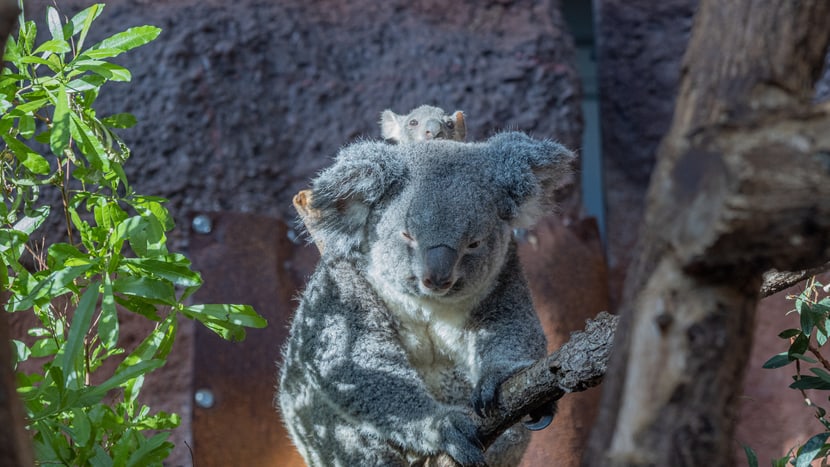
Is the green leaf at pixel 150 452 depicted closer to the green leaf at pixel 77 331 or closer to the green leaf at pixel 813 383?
the green leaf at pixel 77 331

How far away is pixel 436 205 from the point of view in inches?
91.9

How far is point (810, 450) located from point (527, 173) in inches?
39.4

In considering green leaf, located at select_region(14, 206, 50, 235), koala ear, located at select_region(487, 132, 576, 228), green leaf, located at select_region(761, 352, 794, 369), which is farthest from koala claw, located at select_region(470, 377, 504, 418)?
green leaf, located at select_region(14, 206, 50, 235)

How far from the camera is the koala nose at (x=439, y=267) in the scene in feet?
7.22

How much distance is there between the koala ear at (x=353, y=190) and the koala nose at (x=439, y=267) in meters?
0.33

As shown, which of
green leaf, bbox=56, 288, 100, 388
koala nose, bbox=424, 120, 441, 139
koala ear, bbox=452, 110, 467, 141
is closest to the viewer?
green leaf, bbox=56, 288, 100, 388

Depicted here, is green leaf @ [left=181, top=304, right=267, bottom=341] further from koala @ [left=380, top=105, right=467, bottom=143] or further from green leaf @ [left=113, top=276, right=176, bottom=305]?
koala @ [left=380, top=105, right=467, bottom=143]

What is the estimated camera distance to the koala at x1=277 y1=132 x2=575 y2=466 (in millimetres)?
2316

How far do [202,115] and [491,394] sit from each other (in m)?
2.41

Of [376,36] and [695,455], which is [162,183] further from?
[695,455]

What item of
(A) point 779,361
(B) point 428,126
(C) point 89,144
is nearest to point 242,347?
(B) point 428,126

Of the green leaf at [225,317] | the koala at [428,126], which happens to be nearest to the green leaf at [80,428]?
the green leaf at [225,317]

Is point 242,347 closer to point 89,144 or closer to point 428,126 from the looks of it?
point 428,126

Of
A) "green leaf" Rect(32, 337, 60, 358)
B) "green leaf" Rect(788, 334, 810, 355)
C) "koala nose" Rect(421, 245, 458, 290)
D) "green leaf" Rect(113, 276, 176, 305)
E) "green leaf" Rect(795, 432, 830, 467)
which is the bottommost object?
"green leaf" Rect(795, 432, 830, 467)
